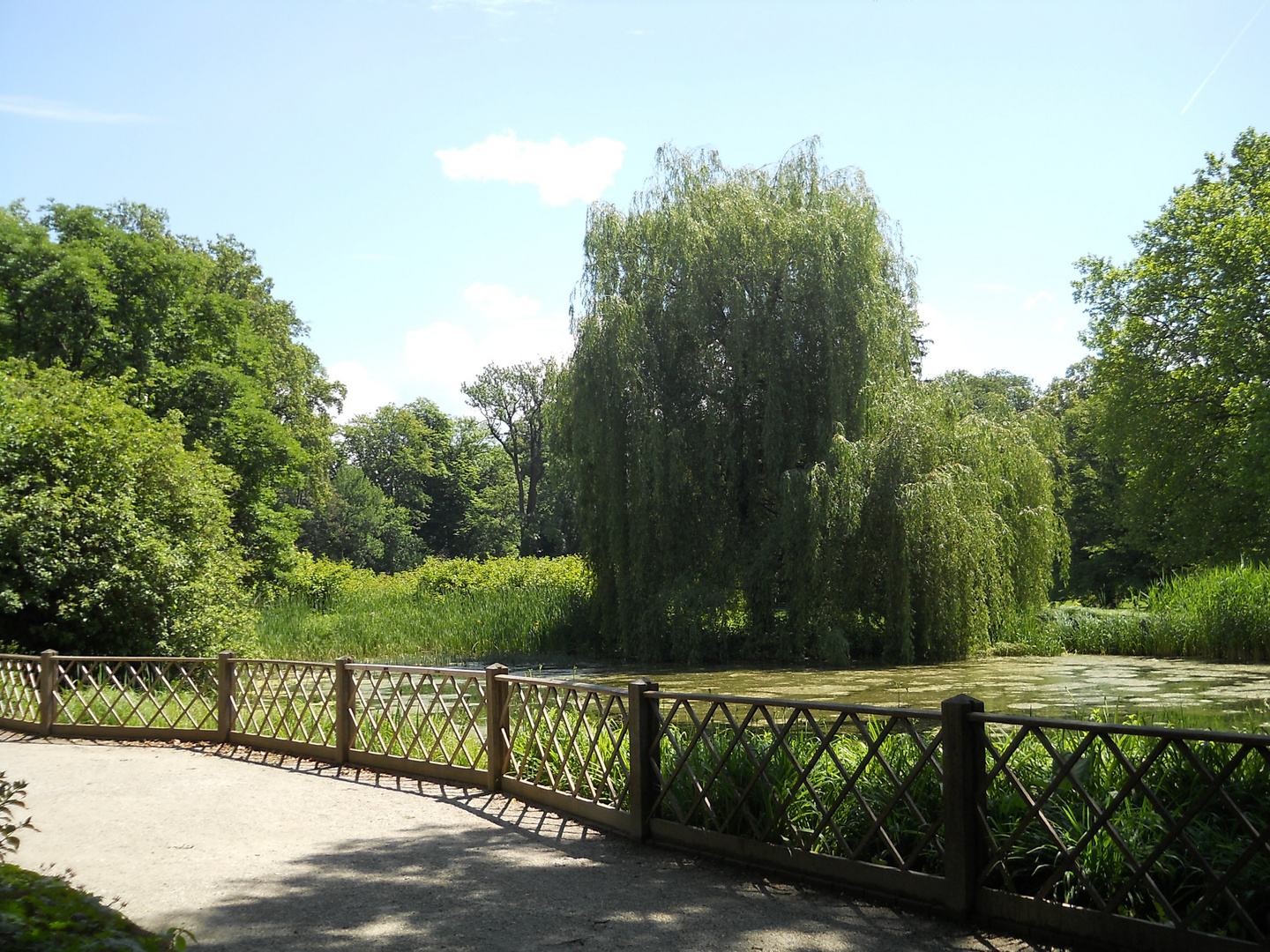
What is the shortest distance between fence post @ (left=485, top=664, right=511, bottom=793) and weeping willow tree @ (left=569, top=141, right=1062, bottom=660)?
1252 cm

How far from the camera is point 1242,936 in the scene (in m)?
4.29

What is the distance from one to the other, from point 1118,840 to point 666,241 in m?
19.7

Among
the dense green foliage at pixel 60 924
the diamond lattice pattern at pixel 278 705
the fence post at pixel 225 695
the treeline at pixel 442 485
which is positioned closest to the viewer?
the dense green foliage at pixel 60 924

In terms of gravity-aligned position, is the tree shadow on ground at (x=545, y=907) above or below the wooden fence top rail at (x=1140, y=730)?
below

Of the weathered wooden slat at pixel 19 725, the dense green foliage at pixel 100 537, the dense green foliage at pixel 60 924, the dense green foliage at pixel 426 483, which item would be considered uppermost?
the dense green foliage at pixel 426 483

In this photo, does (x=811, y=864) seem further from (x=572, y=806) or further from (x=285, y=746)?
(x=285, y=746)

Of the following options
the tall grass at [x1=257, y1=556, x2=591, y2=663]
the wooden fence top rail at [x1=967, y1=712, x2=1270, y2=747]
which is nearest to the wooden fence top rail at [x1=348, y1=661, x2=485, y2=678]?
the wooden fence top rail at [x1=967, y1=712, x2=1270, y2=747]

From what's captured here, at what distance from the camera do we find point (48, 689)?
12.3m

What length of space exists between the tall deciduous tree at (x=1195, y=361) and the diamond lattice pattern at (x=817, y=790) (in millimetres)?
21885

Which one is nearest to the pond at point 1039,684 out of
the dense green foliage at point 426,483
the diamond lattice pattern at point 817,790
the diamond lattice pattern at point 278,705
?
the diamond lattice pattern at point 817,790

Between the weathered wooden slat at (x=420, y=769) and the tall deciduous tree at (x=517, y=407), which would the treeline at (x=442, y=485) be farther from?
the weathered wooden slat at (x=420, y=769)

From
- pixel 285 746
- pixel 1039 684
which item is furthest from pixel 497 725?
pixel 1039 684

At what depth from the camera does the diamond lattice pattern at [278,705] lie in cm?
1048

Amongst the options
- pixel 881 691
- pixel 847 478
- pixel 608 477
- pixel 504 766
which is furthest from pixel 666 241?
pixel 504 766
